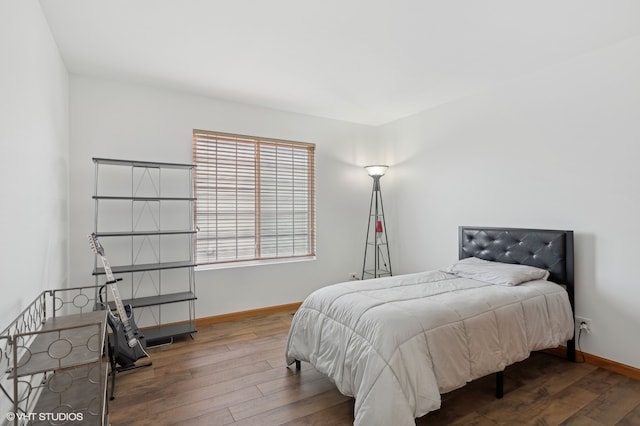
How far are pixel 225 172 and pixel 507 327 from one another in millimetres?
3200

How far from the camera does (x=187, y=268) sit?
3631 mm

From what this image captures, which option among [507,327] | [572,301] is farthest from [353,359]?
[572,301]

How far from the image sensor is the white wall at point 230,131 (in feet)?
10.4

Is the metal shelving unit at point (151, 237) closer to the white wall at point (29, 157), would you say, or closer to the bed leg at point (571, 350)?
the white wall at point (29, 157)

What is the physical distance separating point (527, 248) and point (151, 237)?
375 cm

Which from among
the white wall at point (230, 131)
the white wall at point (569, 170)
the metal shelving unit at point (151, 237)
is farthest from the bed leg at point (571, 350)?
the metal shelving unit at point (151, 237)

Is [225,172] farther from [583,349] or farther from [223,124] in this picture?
[583,349]

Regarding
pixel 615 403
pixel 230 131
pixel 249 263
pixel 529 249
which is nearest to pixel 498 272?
pixel 529 249

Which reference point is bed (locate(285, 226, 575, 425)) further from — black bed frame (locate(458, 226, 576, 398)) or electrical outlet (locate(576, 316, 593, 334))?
electrical outlet (locate(576, 316, 593, 334))

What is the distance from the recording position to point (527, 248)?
3084 millimetres

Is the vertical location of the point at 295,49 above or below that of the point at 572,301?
above

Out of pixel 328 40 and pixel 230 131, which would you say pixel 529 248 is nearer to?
pixel 328 40

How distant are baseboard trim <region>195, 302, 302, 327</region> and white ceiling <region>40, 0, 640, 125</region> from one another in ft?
8.33

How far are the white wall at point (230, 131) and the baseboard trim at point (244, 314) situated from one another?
0.05 meters
